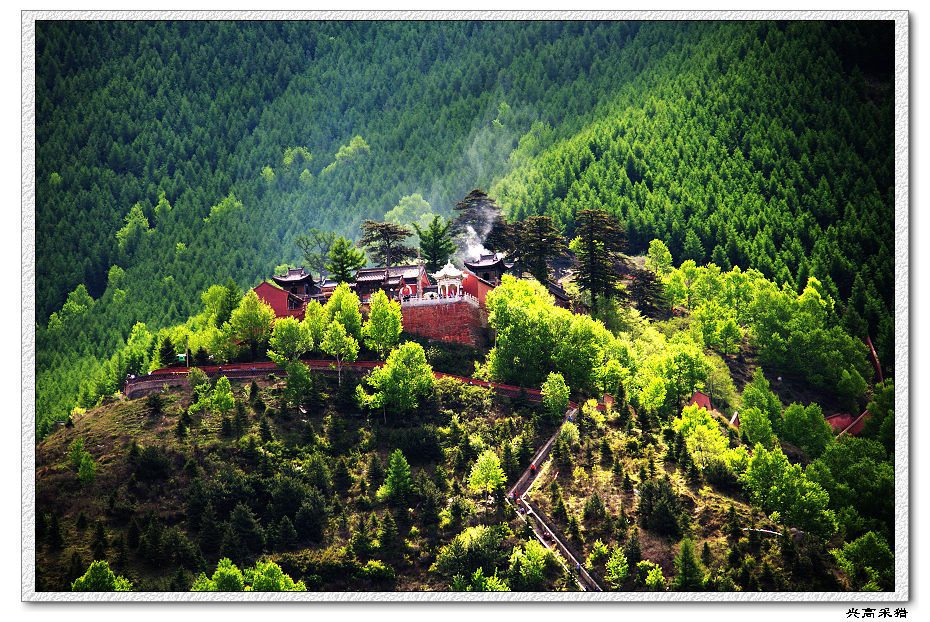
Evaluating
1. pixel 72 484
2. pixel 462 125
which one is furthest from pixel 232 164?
pixel 72 484

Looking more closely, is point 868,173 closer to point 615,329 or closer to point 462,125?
point 615,329

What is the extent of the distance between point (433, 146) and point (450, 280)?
181 ft

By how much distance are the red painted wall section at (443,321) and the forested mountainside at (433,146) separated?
15.4 meters

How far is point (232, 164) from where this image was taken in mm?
109125

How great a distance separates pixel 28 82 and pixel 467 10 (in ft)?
53.6

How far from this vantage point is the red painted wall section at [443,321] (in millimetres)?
54438

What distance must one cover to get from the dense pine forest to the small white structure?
8.88 ft

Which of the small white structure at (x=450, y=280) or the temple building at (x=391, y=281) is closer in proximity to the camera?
the small white structure at (x=450, y=280)

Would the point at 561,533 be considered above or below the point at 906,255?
below

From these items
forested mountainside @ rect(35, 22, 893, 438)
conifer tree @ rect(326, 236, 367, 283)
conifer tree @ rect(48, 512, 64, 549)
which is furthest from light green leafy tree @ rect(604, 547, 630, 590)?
conifer tree @ rect(326, 236, 367, 283)

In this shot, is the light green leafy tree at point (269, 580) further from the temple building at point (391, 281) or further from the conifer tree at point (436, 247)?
the conifer tree at point (436, 247)

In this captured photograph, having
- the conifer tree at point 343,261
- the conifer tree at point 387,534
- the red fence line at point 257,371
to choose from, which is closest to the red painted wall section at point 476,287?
the conifer tree at point 343,261

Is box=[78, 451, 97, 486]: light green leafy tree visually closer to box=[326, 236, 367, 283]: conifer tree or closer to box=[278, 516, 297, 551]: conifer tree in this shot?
box=[278, 516, 297, 551]: conifer tree

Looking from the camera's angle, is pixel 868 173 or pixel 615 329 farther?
pixel 615 329
